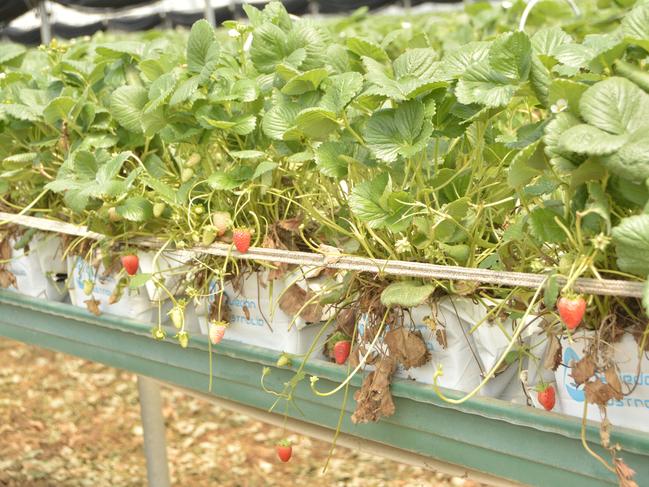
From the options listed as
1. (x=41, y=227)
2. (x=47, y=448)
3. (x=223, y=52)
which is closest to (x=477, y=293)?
(x=223, y=52)

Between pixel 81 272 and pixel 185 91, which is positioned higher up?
pixel 185 91

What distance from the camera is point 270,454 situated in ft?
9.89

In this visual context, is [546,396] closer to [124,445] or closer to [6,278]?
[6,278]

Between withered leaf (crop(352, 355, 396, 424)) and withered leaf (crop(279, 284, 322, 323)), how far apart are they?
176mm

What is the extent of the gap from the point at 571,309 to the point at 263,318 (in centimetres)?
59

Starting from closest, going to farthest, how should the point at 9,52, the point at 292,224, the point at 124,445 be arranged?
the point at 292,224
the point at 9,52
the point at 124,445

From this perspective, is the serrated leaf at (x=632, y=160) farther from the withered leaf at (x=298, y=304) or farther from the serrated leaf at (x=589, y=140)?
the withered leaf at (x=298, y=304)

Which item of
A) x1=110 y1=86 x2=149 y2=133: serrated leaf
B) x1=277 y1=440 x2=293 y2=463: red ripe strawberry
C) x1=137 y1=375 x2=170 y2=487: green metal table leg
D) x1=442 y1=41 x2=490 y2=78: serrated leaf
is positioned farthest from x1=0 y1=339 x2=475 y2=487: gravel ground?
x1=442 y1=41 x2=490 y2=78: serrated leaf

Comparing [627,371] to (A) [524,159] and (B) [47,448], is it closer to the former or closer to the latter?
(A) [524,159]

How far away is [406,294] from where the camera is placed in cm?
102

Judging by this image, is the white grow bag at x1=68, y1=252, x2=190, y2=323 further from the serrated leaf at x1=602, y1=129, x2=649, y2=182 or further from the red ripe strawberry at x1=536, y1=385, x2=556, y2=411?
the serrated leaf at x1=602, y1=129, x2=649, y2=182

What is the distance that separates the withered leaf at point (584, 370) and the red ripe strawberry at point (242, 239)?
0.52 m

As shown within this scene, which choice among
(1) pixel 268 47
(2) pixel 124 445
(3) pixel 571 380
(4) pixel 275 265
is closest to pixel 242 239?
(4) pixel 275 265

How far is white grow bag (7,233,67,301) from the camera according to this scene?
1.70 metres
